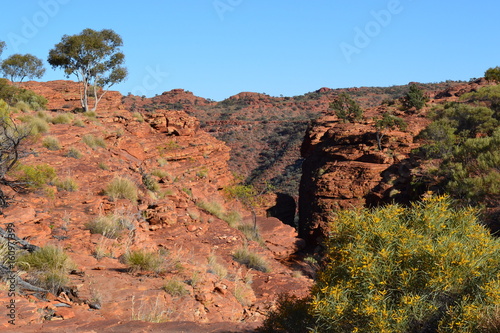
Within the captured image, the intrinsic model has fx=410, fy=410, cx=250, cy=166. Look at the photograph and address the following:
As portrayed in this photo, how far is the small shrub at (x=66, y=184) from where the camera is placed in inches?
422

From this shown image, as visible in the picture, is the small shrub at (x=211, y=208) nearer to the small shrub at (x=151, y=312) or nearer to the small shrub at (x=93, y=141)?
the small shrub at (x=93, y=141)

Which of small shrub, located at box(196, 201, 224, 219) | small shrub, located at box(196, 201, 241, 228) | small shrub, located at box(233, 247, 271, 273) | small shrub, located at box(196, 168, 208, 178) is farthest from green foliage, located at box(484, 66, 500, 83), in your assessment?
small shrub, located at box(233, 247, 271, 273)

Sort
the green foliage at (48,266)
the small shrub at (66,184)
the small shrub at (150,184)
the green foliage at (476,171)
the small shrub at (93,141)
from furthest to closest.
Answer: the small shrub at (93,141) → the green foliage at (476,171) → the small shrub at (150,184) → the small shrub at (66,184) → the green foliage at (48,266)

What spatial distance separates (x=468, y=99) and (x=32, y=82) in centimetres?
3028

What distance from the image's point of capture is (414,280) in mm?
3783

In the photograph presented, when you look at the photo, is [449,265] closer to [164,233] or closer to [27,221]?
[27,221]

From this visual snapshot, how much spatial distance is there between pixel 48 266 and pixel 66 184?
5203 millimetres

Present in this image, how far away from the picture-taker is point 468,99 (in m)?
26.1

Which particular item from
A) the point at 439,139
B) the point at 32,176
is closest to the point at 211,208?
the point at 32,176

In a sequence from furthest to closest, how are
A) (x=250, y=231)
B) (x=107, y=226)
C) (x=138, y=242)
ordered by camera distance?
Result: (x=250, y=231), (x=138, y=242), (x=107, y=226)

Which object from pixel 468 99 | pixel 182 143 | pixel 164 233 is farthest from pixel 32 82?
pixel 468 99

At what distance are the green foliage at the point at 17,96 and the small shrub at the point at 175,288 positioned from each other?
59.8 feet

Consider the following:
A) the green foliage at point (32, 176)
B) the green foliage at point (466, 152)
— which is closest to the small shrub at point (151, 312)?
the green foliage at point (32, 176)

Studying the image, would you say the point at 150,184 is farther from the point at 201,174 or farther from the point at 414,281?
the point at 414,281
